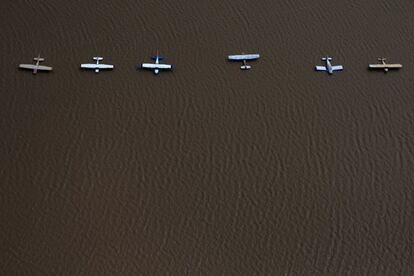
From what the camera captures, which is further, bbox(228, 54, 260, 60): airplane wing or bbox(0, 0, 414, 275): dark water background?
bbox(228, 54, 260, 60): airplane wing

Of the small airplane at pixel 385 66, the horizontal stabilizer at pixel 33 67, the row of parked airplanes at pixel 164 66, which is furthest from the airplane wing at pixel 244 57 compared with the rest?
the horizontal stabilizer at pixel 33 67

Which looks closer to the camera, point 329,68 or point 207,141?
point 207,141

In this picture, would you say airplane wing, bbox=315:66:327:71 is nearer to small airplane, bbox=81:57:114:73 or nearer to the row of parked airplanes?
the row of parked airplanes

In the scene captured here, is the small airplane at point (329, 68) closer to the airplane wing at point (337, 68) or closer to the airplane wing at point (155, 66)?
the airplane wing at point (337, 68)

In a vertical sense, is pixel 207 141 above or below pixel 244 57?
below

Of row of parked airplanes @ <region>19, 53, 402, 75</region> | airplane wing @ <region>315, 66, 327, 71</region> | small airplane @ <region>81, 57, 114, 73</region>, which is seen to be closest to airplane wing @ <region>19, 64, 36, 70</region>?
row of parked airplanes @ <region>19, 53, 402, 75</region>

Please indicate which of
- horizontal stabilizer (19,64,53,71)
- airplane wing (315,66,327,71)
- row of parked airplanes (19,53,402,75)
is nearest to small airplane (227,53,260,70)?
row of parked airplanes (19,53,402,75)

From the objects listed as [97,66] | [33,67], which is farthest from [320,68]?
[33,67]

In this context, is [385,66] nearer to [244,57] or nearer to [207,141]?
[244,57]

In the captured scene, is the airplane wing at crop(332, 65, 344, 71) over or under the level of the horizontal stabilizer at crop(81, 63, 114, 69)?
over
